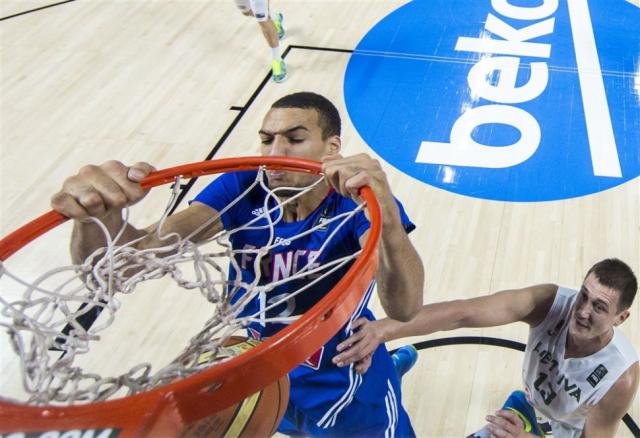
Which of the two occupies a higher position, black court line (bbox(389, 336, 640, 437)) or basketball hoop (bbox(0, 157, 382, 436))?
basketball hoop (bbox(0, 157, 382, 436))

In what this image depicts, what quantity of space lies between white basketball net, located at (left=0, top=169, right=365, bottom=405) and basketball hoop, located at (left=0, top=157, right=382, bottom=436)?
169 millimetres

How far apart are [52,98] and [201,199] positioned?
11.6 feet

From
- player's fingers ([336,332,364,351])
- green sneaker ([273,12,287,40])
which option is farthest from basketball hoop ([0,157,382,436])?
green sneaker ([273,12,287,40])

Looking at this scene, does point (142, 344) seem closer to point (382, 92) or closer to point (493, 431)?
point (493, 431)

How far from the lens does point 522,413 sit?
2875 mm

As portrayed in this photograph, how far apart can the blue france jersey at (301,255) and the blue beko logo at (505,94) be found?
88.2 inches

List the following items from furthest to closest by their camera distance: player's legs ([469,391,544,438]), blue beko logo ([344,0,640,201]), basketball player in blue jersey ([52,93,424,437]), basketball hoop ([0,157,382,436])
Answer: blue beko logo ([344,0,640,201])
player's legs ([469,391,544,438])
basketball player in blue jersey ([52,93,424,437])
basketball hoop ([0,157,382,436])

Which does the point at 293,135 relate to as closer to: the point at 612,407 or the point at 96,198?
the point at 96,198

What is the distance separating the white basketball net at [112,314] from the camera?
64.3 inches

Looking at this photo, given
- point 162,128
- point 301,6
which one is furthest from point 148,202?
point 301,6

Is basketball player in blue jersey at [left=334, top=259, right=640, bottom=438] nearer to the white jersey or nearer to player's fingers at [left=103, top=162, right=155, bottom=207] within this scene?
the white jersey

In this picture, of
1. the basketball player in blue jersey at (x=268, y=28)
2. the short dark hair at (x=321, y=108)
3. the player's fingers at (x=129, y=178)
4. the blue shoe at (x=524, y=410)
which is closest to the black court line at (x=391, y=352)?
the basketball player in blue jersey at (x=268, y=28)

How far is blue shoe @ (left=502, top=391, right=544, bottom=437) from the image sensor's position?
284 centimetres

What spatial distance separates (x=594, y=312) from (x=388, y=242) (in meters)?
1.07
